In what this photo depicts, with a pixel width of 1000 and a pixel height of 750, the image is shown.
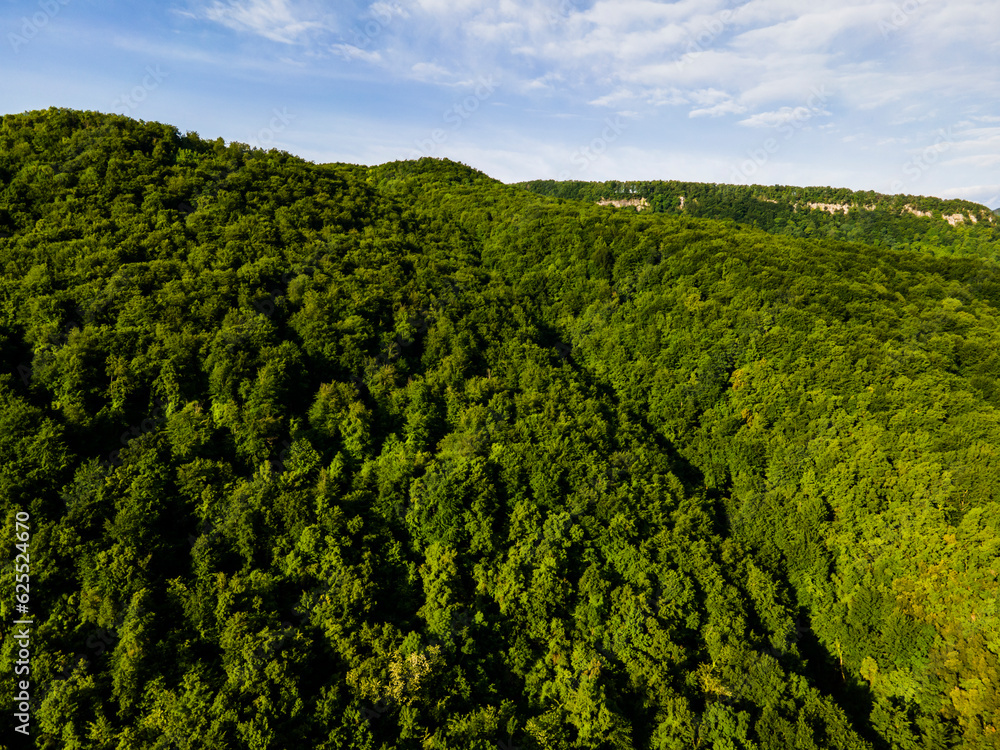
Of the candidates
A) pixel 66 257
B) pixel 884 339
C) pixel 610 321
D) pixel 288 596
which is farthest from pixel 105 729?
pixel 884 339

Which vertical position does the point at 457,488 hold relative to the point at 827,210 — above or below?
below

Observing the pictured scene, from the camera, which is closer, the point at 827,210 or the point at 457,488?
the point at 457,488

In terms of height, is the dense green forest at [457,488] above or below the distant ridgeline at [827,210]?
below

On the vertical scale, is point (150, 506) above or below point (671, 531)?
above

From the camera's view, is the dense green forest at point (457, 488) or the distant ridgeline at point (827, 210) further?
the distant ridgeline at point (827, 210)

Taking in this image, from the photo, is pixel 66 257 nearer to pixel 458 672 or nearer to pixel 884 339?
pixel 458 672
